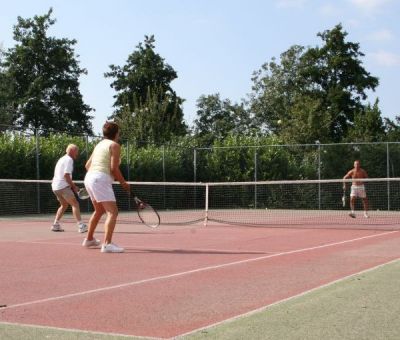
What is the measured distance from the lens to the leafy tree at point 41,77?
2076 inches

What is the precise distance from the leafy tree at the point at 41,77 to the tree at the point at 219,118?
18778 millimetres

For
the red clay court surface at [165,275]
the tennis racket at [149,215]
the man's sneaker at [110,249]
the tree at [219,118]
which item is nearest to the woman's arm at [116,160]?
the man's sneaker at [110,249]

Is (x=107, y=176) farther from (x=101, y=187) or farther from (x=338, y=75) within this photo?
(x=338, y=75)

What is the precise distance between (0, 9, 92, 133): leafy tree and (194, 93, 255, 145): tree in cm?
1878

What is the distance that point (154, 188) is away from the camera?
88.3ft

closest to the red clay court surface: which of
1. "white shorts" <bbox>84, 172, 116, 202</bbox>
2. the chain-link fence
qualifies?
"white shorts" <bbox>84, 172, 116, 202</bbox>

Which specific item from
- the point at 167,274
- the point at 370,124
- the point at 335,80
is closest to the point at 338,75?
the point at 335,80

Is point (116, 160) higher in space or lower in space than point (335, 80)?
→ lower

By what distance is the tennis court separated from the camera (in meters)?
5.15

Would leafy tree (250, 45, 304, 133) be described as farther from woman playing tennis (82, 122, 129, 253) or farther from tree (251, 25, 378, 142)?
woman playing tennis (82, 122, 129, 253)

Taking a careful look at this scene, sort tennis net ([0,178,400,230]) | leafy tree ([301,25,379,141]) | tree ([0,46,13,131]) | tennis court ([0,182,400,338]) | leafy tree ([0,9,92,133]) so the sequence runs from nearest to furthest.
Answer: tennis court ([0,182,400,338]) → tennis net ([0,178,400,230]) → tree ([0,46,13,131]) → leafy tree ([0,9,92,133]) → leafy tree ([301,25,379,141])

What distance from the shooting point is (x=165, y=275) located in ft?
24.5

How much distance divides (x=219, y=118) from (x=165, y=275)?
225 ft

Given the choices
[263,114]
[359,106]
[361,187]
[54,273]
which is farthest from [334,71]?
[54,273]
